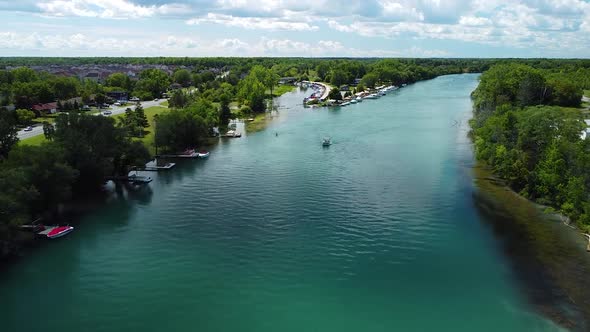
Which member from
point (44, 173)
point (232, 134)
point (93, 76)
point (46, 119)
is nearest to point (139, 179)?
point (44, 173)

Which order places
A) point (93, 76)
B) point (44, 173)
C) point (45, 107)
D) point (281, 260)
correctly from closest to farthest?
point (281, 260) → point (44, 173) → point (45, 107) → point (93, 76)

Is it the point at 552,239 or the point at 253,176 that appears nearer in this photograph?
the point at 552,239

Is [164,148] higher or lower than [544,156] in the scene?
lower

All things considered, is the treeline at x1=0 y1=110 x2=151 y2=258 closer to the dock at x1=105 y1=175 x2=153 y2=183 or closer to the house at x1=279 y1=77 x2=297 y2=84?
the dock at x1=105 y1=175 x2=153 y2=183

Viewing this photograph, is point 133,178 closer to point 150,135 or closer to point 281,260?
point 150,135

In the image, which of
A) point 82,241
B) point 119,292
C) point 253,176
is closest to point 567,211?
point 253,176

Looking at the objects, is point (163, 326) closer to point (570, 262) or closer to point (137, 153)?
point (570, 262)
